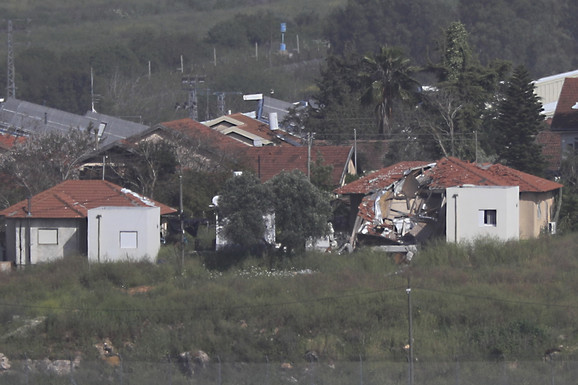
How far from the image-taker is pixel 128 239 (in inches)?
1241

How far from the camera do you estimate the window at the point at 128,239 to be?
31.5 metres

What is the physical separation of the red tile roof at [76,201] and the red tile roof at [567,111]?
50.7 feet

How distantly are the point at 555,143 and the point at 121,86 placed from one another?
47.0 m

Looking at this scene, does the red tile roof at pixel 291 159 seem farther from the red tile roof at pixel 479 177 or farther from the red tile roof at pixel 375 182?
the red tile roof at pixel 479 177

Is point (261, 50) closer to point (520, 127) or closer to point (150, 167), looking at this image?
point (520, 127)

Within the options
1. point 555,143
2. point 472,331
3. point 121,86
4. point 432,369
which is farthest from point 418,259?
point 121,86

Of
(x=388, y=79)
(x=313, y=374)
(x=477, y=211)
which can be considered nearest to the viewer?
(x=313, y=374)

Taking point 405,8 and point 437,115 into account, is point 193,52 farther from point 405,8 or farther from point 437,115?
point 437,115

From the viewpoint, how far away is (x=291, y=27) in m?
120

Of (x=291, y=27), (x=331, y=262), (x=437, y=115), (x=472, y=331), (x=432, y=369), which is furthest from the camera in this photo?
(x=291, y=27)

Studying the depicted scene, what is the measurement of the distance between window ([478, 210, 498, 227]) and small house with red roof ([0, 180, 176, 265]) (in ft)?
29.0

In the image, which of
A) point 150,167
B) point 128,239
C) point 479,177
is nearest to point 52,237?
point 128,239

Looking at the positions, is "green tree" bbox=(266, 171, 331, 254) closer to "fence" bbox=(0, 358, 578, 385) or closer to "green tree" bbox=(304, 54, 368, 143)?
"fence" bbox=(0, 358, 578, 385)

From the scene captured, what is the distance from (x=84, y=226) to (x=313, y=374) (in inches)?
454
